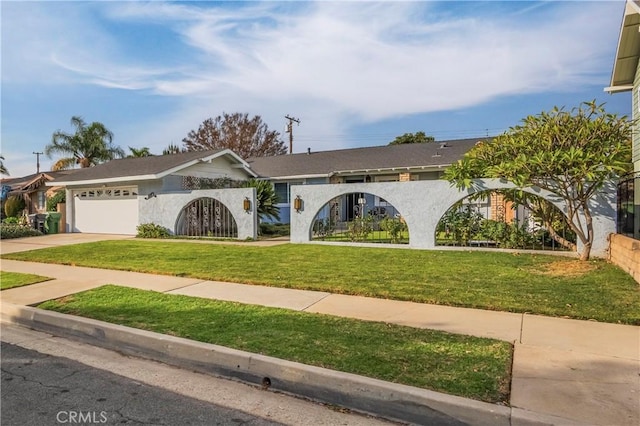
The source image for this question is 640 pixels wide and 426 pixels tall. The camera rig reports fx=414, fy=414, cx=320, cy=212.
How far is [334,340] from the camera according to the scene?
442 cm

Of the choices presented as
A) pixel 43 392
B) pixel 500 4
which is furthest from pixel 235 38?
pixel 43 392

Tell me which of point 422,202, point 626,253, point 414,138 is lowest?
point 626,253

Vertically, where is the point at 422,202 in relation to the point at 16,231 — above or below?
above

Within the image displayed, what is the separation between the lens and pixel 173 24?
1164 centimetres

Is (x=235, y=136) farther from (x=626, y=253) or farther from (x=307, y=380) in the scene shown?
(x=307, y=380)

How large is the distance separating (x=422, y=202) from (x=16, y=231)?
17.9 meters

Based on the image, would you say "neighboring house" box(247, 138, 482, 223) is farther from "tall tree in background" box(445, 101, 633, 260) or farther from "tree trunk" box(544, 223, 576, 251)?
"tall tree in background" box(445, 101, 633, 260)

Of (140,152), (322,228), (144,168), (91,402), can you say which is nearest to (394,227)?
(322,228)

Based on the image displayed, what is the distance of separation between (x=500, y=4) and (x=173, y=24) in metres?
8.78

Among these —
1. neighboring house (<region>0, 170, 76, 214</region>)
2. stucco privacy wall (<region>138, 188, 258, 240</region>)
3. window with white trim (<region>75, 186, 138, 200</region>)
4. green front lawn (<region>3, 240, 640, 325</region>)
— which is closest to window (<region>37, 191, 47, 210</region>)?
neighboring house (<region>0, 170, 76, 214</region>)

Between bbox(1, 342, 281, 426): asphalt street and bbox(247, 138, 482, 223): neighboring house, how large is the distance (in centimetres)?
1579

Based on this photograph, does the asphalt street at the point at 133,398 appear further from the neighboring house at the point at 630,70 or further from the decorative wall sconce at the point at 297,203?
the decorative wall sconce at the point at 297,203

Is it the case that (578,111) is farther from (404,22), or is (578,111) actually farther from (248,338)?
(248,338)

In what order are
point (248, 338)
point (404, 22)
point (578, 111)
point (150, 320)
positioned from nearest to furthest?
point (248, 338)
point (150, 320)
point (578, 111)
point (404, 22)
